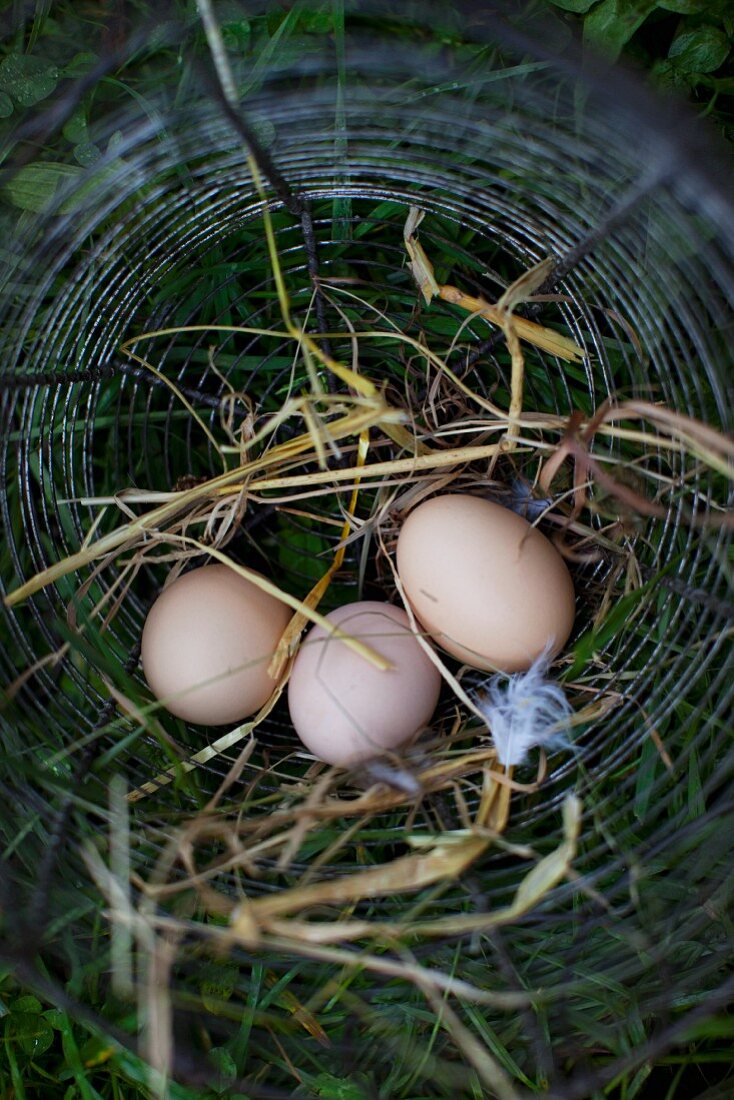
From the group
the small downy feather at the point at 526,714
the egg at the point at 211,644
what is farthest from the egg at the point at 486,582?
the egg at the point at 211,644

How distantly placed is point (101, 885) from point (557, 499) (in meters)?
0.46

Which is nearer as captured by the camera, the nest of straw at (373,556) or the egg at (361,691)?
the nest of straw at (373,556)

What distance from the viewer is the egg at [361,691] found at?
0.71 meters

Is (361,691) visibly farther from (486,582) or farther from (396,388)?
(396,388)

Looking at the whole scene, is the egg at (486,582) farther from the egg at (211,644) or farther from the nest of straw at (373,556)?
the egg at (211,644)

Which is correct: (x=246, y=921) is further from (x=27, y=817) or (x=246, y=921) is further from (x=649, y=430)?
(x=649, y=430)

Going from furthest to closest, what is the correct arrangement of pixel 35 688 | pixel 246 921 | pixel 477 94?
pixel 35 688 → pixel 477 94 → pixel 246 921

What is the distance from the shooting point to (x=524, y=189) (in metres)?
0.72

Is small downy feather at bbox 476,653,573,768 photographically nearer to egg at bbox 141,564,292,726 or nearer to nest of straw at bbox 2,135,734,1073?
nest of straw at bbox 2,135,734,1073

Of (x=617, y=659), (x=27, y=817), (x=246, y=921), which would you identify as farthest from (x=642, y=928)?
(x=27, y=817)

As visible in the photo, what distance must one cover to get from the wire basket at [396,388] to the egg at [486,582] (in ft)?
0.19

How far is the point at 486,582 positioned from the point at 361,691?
0.13 m

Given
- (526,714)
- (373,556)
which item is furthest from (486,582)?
(373,556)

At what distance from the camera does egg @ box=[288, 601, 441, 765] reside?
713 mm
